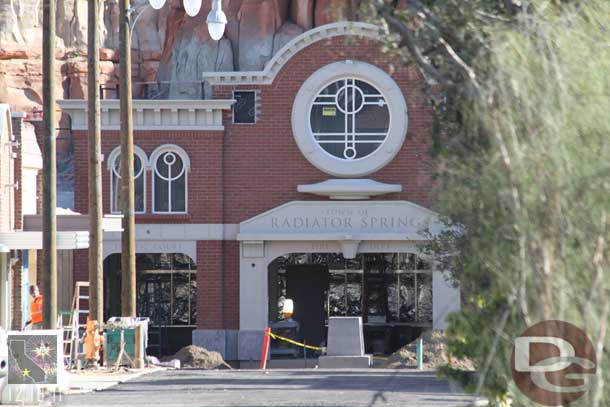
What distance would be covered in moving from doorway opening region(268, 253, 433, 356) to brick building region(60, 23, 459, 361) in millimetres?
4026

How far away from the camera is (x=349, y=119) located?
120 ft

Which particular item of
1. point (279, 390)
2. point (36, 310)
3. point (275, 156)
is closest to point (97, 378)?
point (36, 310)

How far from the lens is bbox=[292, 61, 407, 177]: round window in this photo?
36344mm

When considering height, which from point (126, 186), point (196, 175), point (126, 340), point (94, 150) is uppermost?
point (196, 175)

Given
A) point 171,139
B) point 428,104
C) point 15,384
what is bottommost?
point 15,384

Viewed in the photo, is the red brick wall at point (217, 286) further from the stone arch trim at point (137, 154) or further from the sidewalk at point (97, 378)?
the sidewalk at point (97, 378)

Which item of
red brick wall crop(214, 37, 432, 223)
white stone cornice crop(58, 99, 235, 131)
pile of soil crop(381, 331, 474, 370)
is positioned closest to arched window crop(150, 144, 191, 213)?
white stone cornice crop(58, 99, 235, 131)

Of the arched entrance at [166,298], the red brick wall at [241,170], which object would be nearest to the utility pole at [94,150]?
the red brick wall at [241,170]

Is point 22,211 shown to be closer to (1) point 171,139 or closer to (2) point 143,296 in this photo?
(1) point 171,139

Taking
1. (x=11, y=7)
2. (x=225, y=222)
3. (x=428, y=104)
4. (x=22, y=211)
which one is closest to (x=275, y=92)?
(x=225, y=222)

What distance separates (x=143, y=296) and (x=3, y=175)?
13.2 meters

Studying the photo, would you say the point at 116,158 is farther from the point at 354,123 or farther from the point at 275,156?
the point at 354,123

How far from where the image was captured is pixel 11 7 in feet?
214

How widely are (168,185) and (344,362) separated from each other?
9.18 m
